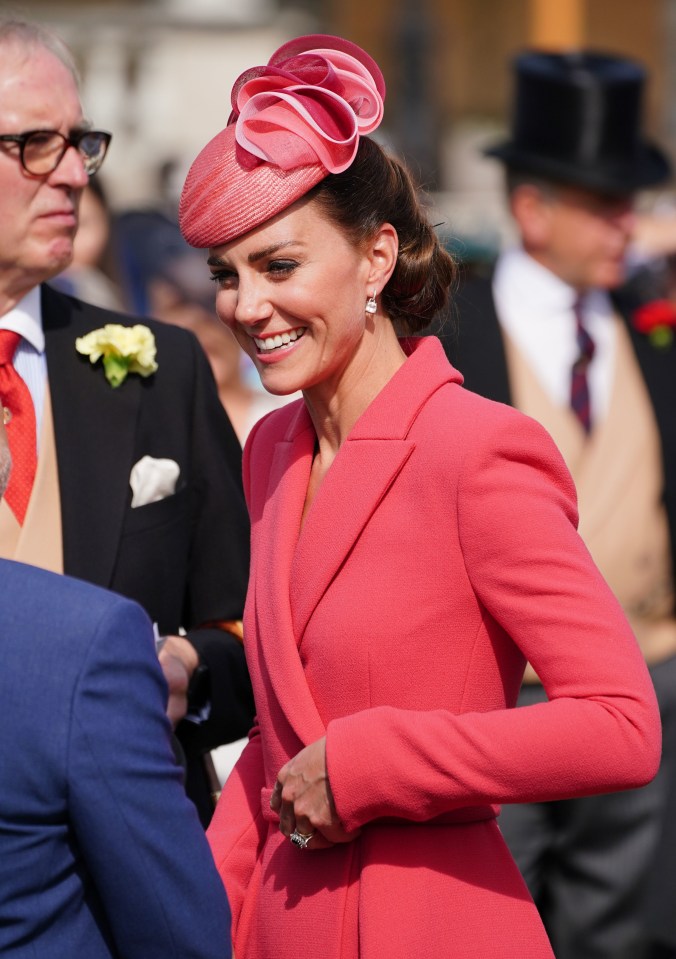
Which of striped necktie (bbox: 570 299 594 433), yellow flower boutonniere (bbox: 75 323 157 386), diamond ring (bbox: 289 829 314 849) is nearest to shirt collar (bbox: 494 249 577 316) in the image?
striped necktie (bbox: 570 299 594 433)

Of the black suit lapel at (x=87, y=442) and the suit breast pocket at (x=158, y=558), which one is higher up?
the black suit lapel at (x=87, y=442)

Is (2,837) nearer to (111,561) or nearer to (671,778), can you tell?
(111,561)

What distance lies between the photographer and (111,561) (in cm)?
302

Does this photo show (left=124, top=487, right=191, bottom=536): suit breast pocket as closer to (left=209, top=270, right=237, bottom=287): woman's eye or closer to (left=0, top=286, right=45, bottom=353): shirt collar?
(left=0, top=286, right=45, bottom=353): shirt collar

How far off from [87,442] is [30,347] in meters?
0.23

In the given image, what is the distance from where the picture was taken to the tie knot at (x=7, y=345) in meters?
3.09

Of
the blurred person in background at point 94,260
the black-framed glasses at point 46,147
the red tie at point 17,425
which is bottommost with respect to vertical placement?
the blurred person in background at point 94,260

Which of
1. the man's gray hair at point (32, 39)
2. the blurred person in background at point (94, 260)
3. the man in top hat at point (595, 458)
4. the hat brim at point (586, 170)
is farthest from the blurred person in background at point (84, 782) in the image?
the blurred person in background at point (94, 260)

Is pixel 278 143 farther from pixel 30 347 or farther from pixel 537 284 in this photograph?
pixel 537 284

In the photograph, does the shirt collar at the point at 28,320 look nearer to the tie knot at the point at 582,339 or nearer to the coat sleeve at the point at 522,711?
the coat sleeve at the point at 522,711

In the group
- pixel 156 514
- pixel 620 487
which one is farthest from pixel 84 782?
pixel 620 487

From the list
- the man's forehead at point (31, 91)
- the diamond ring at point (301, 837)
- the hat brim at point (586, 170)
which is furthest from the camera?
the hat brim at point (586, 170)

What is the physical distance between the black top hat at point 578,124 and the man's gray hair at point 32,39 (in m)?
2.36

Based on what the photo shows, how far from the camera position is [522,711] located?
2.23 metres
